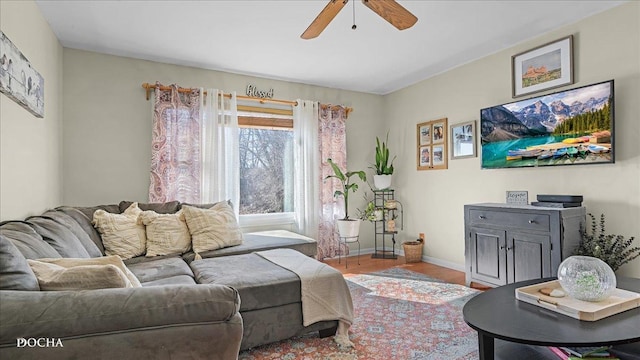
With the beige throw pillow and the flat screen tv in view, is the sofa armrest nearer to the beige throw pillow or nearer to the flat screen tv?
the beige throw pillow

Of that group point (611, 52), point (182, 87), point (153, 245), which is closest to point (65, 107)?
point (182, 87)

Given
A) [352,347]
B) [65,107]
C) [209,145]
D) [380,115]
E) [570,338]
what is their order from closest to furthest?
[570,338] → [352,347] → [65,107] → [209,145] → [380,115]

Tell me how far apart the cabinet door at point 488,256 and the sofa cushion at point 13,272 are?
10.7ft

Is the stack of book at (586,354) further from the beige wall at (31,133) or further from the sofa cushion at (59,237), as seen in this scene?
the beige wall at (31,133)

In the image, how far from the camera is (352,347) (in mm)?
2225

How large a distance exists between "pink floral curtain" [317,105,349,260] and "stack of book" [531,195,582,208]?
7.94ft

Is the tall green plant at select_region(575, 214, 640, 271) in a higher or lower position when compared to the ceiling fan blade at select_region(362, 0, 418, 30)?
lower

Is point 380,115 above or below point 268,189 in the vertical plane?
above

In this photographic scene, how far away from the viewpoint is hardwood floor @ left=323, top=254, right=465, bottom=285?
380 cm

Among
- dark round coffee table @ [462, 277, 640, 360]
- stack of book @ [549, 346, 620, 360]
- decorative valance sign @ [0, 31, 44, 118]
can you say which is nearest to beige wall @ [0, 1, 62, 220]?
decorative valance sign @ [0, 31, 44, 118]

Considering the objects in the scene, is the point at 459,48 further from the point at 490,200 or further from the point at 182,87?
the point at 182,87

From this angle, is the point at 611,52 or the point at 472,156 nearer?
the point at 611,52

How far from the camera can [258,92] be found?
4332mm

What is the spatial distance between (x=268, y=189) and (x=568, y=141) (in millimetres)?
3294
